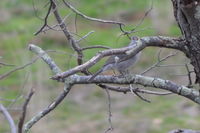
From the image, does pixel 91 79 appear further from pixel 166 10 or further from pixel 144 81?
pixel 166 10

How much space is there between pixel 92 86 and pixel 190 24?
25.2 feet

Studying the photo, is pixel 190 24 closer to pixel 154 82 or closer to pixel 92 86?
pixel 154 82

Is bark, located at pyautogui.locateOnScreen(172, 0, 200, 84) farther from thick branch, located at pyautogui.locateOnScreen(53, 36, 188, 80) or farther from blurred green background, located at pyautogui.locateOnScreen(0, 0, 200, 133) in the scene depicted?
blurred green background, located at pyautogui.locateOnScreen(0, 0, 200, 133)

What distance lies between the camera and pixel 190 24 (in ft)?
9.39

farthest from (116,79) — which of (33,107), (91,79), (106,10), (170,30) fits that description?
(106,10)

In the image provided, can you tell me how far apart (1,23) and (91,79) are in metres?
9.80

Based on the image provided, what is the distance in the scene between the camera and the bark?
111 inches

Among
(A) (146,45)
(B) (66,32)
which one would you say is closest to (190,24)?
(A) (146,45)

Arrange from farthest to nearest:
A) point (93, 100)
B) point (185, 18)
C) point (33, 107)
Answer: point (93, 100) < point (33, 107) < point (185, 18)

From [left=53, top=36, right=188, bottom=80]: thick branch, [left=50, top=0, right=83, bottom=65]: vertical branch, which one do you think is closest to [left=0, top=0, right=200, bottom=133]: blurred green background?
[left=50, top=0, right=83, bottom=65]: vertical branch

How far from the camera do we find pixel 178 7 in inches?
114

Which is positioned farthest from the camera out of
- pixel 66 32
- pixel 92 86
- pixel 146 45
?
pixel 92 86

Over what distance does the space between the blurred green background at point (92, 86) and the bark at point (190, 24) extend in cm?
411

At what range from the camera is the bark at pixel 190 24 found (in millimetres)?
2812
